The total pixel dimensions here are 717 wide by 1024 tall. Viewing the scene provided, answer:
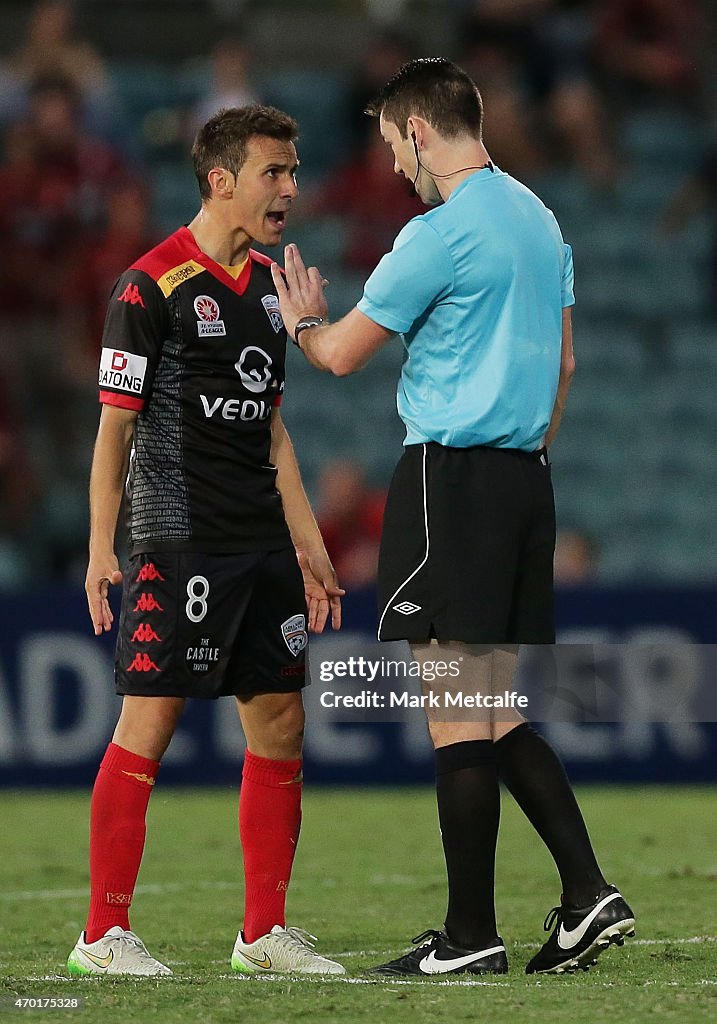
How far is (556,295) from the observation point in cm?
446

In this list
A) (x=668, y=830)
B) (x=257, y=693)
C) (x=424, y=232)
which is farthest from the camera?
(x=668, y=830)

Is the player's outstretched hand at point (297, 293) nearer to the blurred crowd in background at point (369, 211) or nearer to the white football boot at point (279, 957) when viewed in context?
the white football boot at point (279, 957)

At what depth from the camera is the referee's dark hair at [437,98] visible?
4.32 meters

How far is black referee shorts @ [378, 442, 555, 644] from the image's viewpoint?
426 cm

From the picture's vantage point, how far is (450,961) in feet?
13.9

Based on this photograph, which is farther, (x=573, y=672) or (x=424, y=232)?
(x=573, y=672)

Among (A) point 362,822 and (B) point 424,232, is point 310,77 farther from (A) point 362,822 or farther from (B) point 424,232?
(B) point 424,232

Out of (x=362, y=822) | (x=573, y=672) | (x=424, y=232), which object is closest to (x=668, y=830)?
(x=573, y=672)

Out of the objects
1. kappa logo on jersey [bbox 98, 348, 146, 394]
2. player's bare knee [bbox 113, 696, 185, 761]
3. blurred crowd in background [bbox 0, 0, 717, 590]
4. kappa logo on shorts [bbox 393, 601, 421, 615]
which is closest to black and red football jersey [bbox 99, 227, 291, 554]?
kappa logo on jersey [bbox 98, 348, 146, 394]

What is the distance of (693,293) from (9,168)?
4832mm

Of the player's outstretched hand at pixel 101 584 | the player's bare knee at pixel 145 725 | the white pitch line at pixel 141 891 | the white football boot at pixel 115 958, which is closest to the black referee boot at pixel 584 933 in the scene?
the white football boot at pixel 115 958

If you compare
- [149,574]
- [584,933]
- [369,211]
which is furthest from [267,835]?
[369,211]

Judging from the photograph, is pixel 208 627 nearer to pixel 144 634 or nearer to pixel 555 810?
pixel 144 634

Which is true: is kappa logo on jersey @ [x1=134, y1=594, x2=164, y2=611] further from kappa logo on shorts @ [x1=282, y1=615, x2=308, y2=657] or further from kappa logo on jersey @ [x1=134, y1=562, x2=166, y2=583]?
kappa logo on shorts @ [x1=282, y1=615, x2=308, y2=657]
